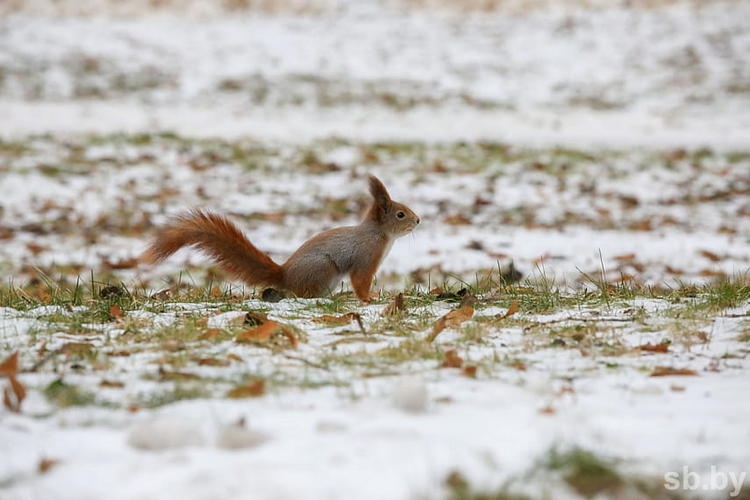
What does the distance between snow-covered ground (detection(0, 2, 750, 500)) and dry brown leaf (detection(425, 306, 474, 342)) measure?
1.8 inches

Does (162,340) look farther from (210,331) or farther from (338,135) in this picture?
(338,135)

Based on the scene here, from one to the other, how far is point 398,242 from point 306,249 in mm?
2670

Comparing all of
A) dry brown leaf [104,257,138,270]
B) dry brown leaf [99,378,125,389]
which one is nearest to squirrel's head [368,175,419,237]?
dry brown leaf [99,378,125,389]

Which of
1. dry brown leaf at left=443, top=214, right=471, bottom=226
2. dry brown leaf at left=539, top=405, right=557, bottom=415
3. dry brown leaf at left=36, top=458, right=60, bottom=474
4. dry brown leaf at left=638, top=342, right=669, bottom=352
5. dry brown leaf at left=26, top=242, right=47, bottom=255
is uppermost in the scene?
dry brown leaf at left=26, top=242, right=47, bottom=255

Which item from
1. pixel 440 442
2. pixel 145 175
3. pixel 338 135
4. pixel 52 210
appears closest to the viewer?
pixel 440 442

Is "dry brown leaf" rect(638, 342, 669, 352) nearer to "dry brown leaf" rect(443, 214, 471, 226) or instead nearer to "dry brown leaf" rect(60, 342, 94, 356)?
"dry brown leaf" rect(60, 342, 94, 356)

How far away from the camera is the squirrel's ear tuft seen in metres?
3.95

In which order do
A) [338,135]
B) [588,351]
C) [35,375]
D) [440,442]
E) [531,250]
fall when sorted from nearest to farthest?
[440,442], [35,375], [588,351], [531,250], [338,135]

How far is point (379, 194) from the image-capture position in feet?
13.1

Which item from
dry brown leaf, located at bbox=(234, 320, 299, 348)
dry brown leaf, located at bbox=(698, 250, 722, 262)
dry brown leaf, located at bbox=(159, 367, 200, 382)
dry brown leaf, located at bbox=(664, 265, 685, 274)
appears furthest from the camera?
dry brown leaf, located at bbox=(698, 250, 722, 262)

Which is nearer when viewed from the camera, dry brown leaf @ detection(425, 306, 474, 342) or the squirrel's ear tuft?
dry brown leaf @ detection(425, 306, 474, 342)

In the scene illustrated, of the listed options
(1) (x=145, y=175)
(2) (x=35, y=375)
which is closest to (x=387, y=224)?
(2) (x=35, y=375)

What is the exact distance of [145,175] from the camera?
27.1 feet

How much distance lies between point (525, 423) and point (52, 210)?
19.8ft
